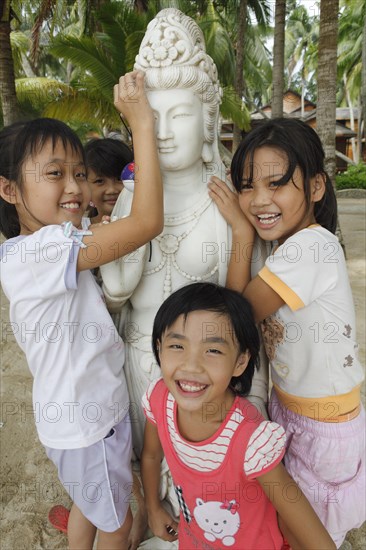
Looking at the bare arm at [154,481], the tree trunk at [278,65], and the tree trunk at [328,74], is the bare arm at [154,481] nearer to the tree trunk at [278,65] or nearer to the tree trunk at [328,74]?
the tree trunk at [328,74]

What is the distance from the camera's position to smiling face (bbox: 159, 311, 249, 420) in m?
1.10

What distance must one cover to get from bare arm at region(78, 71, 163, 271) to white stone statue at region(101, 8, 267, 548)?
0.07 meters

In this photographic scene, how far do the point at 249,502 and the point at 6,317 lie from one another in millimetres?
3939

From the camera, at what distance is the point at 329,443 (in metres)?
1.30

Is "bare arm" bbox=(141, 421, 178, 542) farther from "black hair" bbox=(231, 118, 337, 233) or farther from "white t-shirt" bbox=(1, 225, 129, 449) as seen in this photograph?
"black hair" bbox=(231, 118, 337, 233)

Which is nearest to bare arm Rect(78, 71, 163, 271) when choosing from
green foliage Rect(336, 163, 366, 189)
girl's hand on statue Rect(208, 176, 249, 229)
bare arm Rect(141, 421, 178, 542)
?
girl's hand on statue Rect(208, 176, 249, 229)

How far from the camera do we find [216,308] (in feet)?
3.71

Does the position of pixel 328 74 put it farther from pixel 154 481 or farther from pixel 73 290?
pixel 154 481

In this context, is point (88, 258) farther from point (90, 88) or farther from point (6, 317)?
point (90, 88)

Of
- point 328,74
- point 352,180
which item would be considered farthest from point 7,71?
point 352,180

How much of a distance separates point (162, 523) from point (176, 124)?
50.5 inches

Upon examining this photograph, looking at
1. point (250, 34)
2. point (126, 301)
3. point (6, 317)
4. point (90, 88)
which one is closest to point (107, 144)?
point (126, 301)

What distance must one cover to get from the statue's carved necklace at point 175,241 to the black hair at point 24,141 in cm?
36

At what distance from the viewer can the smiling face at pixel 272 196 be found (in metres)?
1.21
